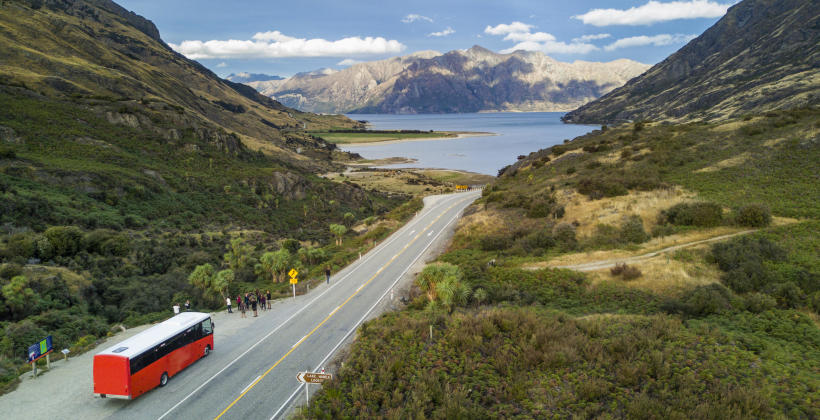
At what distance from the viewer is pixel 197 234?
4525 cm

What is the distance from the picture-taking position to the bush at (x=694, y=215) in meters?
26.5

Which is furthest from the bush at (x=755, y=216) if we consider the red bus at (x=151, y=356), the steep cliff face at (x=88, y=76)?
the steep cliff face at (x=88, y=76)

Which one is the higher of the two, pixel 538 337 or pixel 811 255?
pixel 811 255

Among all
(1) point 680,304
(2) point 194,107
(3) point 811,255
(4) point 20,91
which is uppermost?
(2) point 194,107

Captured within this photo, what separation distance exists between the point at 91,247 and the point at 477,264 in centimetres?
3004

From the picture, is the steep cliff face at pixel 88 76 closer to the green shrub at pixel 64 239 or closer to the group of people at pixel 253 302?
the green shrub at pixel 64 239

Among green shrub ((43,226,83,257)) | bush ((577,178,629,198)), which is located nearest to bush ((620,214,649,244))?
bush ((577,178,629,198))

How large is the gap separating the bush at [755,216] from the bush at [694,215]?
4.22ft

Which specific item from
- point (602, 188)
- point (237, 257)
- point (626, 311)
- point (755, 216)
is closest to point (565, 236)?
point (602, 188)

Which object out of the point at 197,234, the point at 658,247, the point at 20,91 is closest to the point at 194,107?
the point at 20,91

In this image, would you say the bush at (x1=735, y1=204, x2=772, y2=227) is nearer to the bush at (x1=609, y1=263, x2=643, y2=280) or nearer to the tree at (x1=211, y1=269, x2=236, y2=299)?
the bush at (x1=609, y1=263, x2=643, y2=280)

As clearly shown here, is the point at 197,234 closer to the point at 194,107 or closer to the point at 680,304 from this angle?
the point at 680,304

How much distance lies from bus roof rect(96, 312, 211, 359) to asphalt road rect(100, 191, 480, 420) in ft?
6.30

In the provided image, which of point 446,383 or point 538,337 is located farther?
point 538,337
